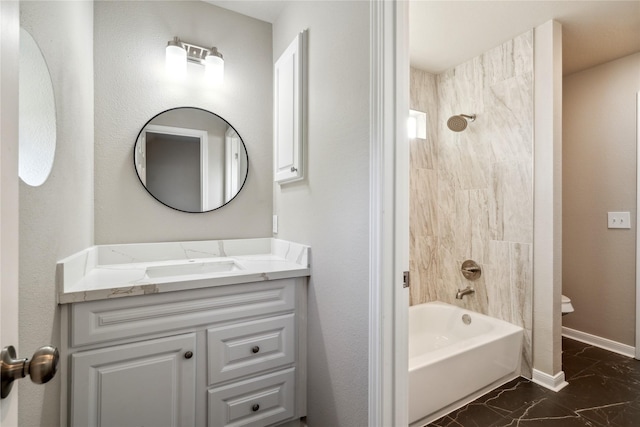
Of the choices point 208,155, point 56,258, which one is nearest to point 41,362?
point 56,258

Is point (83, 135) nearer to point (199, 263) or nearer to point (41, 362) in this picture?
point (199, 263)

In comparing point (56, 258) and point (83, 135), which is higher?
point (83, 135)

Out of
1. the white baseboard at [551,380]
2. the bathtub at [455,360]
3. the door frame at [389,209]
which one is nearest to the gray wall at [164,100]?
the door frame at [389,209]

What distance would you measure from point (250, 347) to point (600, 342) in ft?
9.49

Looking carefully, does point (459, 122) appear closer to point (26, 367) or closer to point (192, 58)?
point (192, 58)

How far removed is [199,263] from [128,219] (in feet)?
1.56

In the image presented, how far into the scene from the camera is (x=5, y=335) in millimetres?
440

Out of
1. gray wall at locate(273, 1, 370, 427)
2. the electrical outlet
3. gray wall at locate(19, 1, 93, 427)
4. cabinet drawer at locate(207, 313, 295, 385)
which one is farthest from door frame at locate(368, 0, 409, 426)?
the electrical outlet

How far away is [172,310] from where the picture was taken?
1277mm

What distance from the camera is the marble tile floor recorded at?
164 cm

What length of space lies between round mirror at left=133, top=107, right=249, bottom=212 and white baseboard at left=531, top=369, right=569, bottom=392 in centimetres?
234

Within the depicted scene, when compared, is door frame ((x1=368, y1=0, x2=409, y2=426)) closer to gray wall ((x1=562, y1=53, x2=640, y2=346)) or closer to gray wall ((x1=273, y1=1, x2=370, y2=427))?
gray wall ((x1=273, y1=1, x2=370, y2=427))

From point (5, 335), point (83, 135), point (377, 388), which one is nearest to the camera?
point (5, 335)

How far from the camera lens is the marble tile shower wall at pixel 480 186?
6.92 ft
